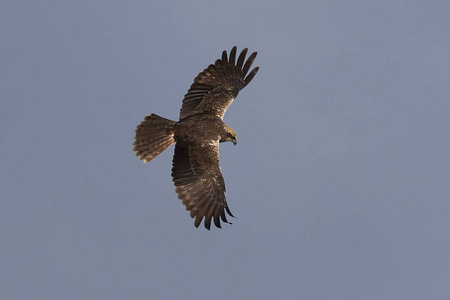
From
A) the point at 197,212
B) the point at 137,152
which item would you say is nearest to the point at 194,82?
the point at 137,152

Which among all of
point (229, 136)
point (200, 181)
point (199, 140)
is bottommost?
point (200, 181)

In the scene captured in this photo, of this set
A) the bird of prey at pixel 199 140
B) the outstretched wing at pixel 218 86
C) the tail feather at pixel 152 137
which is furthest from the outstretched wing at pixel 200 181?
the outstretched wing at pixel 218 86

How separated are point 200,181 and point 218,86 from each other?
9.10 feet

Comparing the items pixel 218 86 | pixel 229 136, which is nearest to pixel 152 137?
pixel 229 136

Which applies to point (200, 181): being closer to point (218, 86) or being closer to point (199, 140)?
point (199, 140)

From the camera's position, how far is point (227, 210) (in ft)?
52.7

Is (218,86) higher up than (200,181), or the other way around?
(218,86)

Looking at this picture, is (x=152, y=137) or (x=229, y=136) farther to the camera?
(x=229, y=136)

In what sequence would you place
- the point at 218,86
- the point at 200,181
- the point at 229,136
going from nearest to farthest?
the point at 200,181 → the point at 229,136 → the point at 218,86

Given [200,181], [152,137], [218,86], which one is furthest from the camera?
[218,86]

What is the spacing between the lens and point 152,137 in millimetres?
16578

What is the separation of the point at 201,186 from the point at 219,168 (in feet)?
Answer: 2.08

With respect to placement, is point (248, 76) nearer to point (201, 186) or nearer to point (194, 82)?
point (194, 82)

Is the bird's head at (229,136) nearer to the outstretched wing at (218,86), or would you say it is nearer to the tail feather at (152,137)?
the outstretched wing at (218,86)
